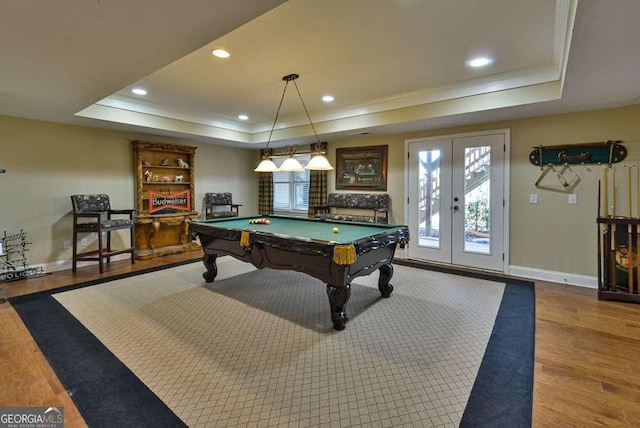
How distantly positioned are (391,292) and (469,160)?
257cm

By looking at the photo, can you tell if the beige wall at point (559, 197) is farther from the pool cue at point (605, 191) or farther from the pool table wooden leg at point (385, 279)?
the pool table wooden leg at point (385, 279)

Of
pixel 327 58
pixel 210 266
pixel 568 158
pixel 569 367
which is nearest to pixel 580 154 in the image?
pixel 568 158

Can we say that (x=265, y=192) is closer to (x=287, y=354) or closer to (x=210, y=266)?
(x=210, y=266)

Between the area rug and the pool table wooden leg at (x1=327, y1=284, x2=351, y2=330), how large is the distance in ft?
0.29

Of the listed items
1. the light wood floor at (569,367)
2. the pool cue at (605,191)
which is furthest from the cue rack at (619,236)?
the light wood floor at (569,367)

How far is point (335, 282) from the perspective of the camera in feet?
9.04

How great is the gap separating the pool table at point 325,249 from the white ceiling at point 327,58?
67.5 inches

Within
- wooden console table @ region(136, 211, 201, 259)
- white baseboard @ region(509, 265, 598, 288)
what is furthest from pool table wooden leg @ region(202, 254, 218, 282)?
white baseboard @ region(509, 265, 598, 288)

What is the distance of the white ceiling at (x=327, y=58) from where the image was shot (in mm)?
1977

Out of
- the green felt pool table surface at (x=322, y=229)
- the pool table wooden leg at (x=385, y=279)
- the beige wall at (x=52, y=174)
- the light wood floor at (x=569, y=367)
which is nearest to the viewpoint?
the light wood floor at (x=569, y=367)

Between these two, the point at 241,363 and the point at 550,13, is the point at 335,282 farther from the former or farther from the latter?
the point at 550,13

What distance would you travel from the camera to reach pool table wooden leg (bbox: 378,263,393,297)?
355 centimetres

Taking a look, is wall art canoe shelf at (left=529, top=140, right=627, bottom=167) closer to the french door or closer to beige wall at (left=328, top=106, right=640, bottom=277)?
beige wall at (left=328, top=106, right=640, bottom=277)

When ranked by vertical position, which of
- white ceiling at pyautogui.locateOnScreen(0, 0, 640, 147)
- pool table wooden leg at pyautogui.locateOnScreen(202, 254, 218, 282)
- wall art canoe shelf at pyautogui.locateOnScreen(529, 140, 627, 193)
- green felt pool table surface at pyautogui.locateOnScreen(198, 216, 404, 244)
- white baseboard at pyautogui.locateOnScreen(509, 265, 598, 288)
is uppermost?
white ceiling at pyautogui.locateOnScreen(0, 0, 640, 147)
